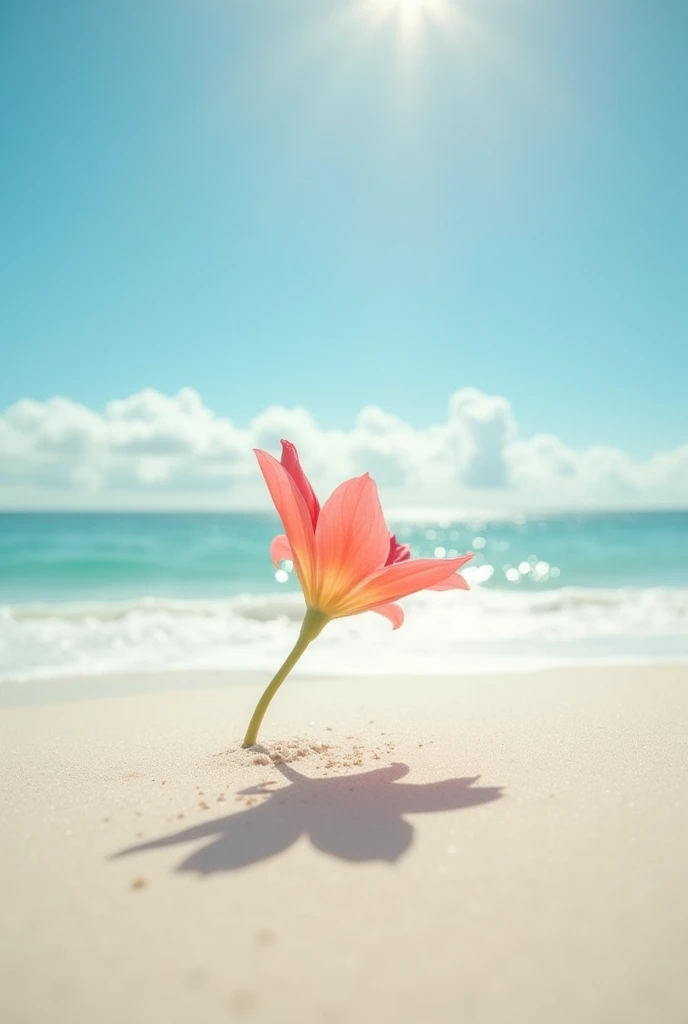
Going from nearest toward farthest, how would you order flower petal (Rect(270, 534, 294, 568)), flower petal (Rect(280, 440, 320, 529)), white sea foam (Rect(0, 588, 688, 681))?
flower petal (Rect(280, 440, 320, 529)), flower petal (Rect(270, 534, 294, 568)), white sea foam (Rect(0, 588, 688, 681))

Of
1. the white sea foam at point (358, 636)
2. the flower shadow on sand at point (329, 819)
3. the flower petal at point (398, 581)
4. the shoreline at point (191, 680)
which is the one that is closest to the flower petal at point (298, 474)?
the flower petal at point (398, 581)

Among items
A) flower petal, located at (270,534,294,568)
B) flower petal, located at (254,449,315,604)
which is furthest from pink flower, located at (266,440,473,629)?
flower petal, located at (270,534,294,568)

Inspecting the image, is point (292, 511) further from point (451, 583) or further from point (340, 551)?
point (451, 583)

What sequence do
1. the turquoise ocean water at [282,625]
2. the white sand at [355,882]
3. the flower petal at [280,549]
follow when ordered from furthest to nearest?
the turquoise ocean water at [282,625] < the flower petal at [280,549] < the white sand at [355,882]

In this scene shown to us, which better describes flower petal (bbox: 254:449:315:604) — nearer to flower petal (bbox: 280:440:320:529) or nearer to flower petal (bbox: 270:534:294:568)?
flower petal (bbox: 280:440:320:529)

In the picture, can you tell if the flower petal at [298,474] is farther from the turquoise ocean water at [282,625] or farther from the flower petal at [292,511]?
the turquoise ocean water at [282,625]

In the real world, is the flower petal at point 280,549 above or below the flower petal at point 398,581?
above

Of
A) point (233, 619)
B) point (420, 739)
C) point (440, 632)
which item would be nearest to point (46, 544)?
point (233, 619)
